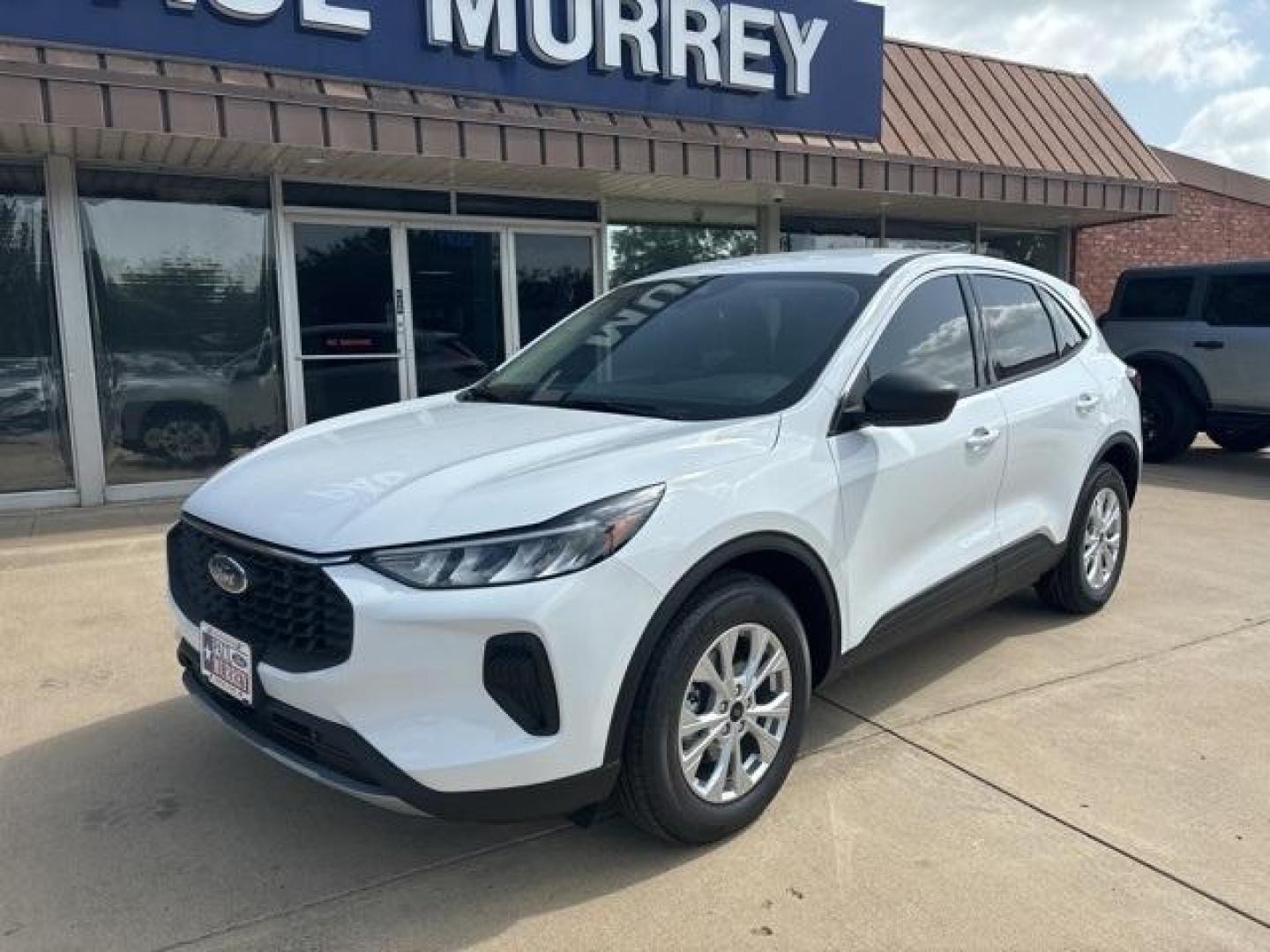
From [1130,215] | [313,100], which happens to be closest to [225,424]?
[313,100]

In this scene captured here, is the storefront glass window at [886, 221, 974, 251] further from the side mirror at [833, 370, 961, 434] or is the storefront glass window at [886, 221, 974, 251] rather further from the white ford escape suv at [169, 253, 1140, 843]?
the side mirror at [833, 370, 961, 434]

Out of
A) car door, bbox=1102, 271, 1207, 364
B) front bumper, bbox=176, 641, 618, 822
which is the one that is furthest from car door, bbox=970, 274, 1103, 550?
car door, bbox=1102, 271, 1207, 364

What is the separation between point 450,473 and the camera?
2.68 metres

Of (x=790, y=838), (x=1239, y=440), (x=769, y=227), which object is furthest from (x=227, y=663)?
(x=1239, y=440)

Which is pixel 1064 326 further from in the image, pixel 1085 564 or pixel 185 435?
pixel 185 435

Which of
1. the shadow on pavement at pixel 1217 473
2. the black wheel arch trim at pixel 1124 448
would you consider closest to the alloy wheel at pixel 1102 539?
the black wheel arch trim at pixel 1124 448

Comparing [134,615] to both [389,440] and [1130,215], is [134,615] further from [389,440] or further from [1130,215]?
[1130,215]

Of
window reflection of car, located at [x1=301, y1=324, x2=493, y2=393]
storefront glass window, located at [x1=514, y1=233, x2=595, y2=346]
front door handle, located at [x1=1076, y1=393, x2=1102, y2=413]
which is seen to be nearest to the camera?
front door handle, located at [x1=1076, y1=393, x2=1102, y2=413]

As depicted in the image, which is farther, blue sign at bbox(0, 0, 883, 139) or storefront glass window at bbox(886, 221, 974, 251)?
storefront glass window at bbox(886, 221, 974, 251)

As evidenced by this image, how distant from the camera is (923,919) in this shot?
256 cm

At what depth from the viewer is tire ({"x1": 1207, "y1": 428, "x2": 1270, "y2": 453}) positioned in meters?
10.4

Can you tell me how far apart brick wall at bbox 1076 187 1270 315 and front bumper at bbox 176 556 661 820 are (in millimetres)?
13376

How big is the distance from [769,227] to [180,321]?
6.18 metres

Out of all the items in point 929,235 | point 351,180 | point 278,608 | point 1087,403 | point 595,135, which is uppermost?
point 595,135
